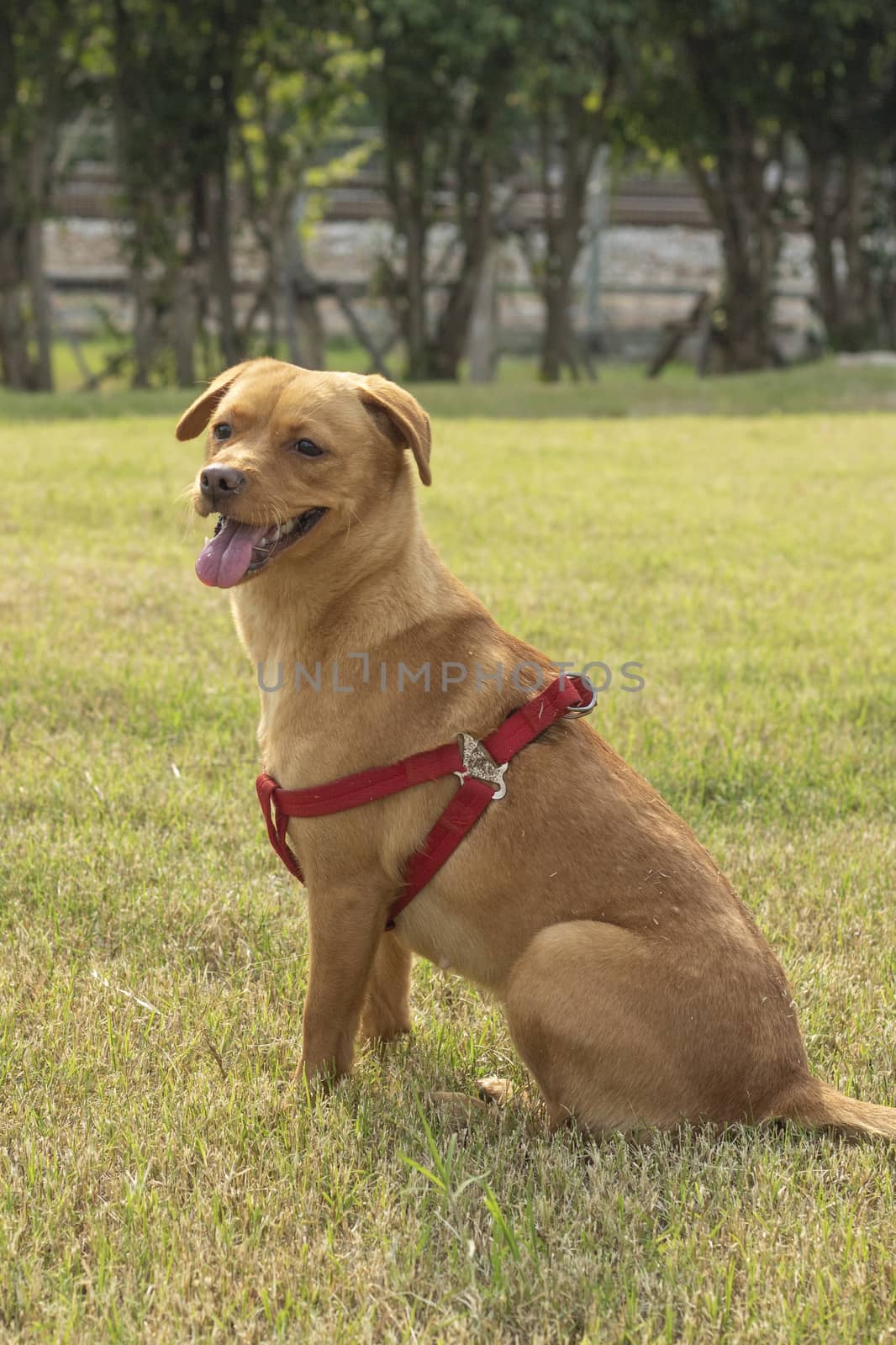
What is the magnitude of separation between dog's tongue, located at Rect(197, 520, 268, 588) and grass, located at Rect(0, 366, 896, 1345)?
42.1 inches

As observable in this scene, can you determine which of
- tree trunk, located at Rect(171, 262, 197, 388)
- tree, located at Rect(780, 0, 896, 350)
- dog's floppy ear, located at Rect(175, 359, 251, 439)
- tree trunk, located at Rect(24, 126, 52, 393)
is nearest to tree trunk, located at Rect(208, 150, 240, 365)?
tree trunk, located at Rect(171, 262, 197, 388)

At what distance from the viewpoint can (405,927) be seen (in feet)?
9.32

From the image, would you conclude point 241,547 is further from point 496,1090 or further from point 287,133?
point 287,133

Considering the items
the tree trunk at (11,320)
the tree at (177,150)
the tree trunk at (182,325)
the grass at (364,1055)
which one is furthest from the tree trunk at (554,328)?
the grass at (364,1055)

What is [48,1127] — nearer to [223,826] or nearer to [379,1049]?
[379,1049]

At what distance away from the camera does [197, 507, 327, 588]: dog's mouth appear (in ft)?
8.84

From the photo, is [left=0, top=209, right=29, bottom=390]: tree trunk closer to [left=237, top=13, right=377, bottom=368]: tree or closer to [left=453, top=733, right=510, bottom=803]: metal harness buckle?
[left=237, top=13, right=377, bottom=368]: tree

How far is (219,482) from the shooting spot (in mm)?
2652

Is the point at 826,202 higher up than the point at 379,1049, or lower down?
higher up

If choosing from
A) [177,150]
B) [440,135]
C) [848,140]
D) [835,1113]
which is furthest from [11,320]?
[835,1113]

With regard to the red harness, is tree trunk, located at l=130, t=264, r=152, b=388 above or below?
above

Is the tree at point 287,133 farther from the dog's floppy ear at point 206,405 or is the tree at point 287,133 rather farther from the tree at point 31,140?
the dog's floppy ear at point 206,405

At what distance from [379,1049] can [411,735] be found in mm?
811

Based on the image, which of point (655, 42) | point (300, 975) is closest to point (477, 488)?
point (300, 975)
